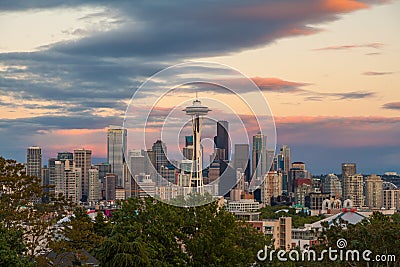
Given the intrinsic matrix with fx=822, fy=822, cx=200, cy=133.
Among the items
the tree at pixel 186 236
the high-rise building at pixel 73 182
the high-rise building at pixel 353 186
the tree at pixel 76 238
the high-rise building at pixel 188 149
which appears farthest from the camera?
the high-rise building at pixel 353 186

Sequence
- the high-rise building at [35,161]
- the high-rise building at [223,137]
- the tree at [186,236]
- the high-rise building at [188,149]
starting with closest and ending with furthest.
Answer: the tree at [186,236] < the high-rise building at [223,137] < the high-rise building at [188,149] < the high-rise building at [35,161]

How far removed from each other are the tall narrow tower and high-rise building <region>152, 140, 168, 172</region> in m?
1.07

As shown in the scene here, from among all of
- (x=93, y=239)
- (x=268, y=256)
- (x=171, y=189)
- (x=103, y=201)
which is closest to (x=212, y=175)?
(x=171, y=189)

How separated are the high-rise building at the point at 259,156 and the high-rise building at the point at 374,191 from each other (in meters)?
94.3

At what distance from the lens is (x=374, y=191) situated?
387 ft

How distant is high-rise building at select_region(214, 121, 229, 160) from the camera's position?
20.2 metres

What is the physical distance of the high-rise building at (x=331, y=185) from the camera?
4787 inches

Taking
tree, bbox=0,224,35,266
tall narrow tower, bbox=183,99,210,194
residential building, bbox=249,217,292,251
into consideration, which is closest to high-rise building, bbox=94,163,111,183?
residential building, bbox=249,217,292,251

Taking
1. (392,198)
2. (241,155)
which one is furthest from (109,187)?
(241,155)

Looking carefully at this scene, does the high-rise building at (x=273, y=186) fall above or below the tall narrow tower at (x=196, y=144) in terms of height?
below

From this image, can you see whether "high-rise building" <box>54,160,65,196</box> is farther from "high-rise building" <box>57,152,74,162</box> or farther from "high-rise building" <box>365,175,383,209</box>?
"high-rise building" <box>365,175,383,209</box>

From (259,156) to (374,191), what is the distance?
10094 centimetres

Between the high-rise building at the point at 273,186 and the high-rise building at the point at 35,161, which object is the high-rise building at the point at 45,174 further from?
the high-rise building at the point at 273,186

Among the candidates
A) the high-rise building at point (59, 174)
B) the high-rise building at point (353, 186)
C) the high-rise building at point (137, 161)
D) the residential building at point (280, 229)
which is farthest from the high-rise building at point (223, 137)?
the high-rise building at point (353, 186)
